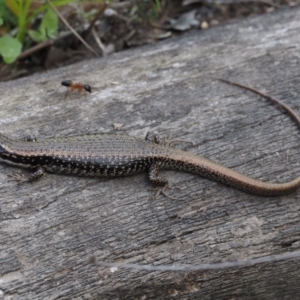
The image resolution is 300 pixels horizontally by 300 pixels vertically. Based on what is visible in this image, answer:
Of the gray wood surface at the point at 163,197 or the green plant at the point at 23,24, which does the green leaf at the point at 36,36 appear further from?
the gray wood surface at the point at 163,197

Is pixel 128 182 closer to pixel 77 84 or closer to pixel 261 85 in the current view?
pixel 77 84

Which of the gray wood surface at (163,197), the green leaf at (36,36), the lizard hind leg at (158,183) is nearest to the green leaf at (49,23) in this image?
the green leaf at (36,36)

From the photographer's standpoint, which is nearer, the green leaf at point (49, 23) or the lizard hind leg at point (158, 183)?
the lizard hind leg at point (158, 183)

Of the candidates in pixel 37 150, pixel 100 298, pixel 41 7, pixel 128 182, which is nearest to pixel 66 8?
pixel 41 7

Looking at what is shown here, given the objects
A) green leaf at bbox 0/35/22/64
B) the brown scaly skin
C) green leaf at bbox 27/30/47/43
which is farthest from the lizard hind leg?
green leaf at bbox 27/30/47/43

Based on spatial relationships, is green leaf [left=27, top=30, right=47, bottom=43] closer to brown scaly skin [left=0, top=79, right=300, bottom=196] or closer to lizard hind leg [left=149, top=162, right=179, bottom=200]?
brown scaly skin [left=0, top=79, right=300, bottom=196]

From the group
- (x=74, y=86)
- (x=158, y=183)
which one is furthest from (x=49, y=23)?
(x=158, y=183)

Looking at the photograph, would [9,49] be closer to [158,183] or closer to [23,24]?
[23,24]
